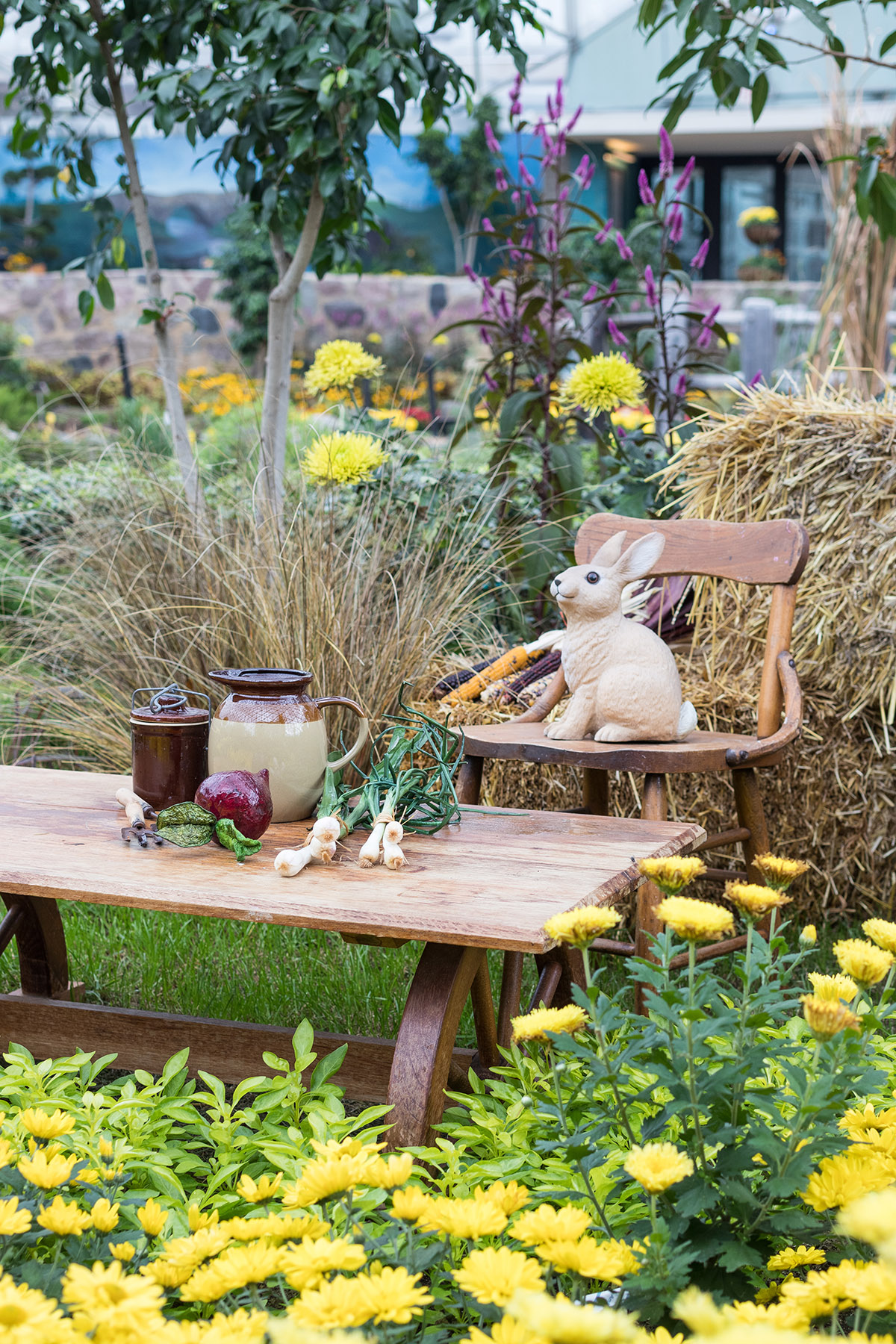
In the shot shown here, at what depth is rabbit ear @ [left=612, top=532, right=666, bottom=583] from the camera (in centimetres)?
220

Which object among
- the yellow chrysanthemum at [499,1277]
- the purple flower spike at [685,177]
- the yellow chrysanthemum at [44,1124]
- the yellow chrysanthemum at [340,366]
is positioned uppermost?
the purple flower spike at [685,177]

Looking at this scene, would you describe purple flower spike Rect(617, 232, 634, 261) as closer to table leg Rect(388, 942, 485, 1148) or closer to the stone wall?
table leg Rect(388, 942, 485, 1148)

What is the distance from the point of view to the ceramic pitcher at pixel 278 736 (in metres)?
1.73

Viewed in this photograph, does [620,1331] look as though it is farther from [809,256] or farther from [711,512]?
[809,256]

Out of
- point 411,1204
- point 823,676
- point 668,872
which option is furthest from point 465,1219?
point 823,676

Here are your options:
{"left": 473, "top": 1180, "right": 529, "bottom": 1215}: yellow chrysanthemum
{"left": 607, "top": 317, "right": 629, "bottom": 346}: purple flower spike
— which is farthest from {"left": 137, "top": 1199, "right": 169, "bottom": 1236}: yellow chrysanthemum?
{"left": 607, "top": 317, "right": 629, "bottom": 346}: purple flower spike

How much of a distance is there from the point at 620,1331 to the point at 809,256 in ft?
53.7

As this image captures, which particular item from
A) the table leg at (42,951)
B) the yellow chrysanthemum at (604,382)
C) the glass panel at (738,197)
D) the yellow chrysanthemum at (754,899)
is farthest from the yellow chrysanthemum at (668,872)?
the glass panel at (738,197)

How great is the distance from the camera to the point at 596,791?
8.04ft

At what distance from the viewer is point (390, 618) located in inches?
122

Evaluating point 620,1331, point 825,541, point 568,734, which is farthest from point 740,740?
point 620,1331

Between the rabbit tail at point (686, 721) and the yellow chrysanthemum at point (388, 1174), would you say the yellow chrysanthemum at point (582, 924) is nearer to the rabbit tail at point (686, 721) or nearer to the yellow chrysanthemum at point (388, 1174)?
the yellow chrysanthemum at point (388, 1174)

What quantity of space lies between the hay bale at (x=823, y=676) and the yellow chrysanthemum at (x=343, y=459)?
28.8 inches

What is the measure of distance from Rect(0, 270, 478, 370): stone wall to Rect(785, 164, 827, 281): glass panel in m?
5.52
